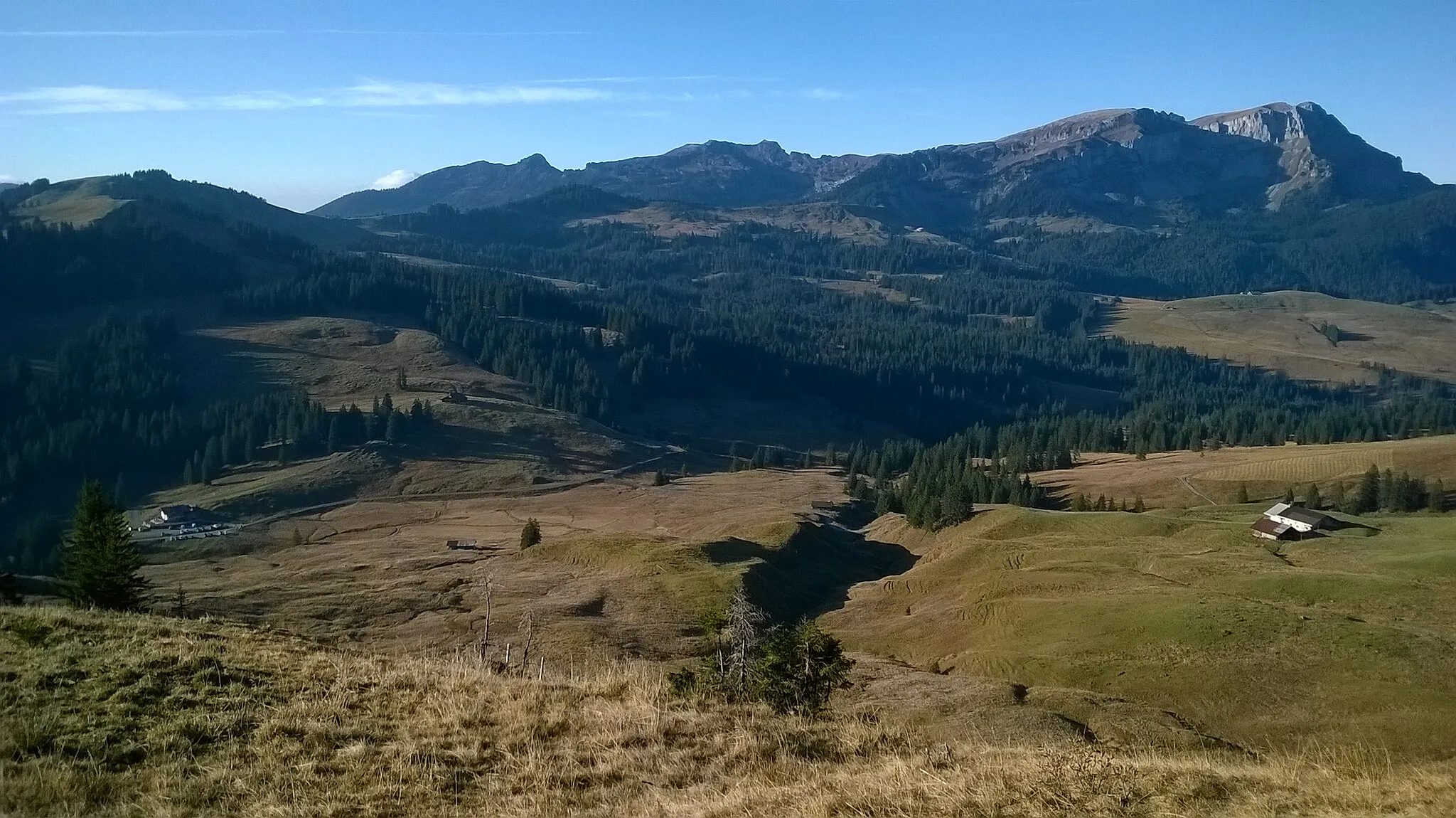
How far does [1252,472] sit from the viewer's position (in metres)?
120

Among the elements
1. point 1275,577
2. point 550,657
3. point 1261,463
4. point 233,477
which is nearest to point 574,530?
point 550,657

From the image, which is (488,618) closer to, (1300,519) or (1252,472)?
(1300,519)

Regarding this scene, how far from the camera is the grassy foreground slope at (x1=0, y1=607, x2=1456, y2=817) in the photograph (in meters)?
10.9

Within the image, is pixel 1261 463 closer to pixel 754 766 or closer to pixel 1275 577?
pixel 1275 577

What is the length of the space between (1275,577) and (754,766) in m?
61.9

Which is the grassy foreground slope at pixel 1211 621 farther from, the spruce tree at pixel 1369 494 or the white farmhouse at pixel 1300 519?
the spruce tree at pixel 1369 494

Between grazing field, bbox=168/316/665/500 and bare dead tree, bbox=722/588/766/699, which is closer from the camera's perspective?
bare dead tree, bbox=722/588/766/699

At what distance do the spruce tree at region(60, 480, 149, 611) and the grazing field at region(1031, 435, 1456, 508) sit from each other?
111 m

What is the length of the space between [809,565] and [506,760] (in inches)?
3265

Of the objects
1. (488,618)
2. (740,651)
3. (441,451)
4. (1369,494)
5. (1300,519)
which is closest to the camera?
(740,651)

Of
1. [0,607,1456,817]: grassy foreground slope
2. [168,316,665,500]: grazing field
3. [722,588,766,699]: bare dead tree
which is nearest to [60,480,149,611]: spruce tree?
[722,588,766,699]: bare dead tree

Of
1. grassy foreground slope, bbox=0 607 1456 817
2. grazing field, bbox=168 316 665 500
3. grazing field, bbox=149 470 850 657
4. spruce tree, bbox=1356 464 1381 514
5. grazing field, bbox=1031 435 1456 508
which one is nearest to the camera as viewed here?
grassy foreground slope, bbox=0 607 1456 817

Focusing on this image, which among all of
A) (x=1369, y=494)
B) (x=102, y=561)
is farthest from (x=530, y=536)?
(x=1369, y=494)

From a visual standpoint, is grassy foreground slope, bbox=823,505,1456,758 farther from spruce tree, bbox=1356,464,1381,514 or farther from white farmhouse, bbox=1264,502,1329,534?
spruce tree, bbox=1356,464,1381,514
